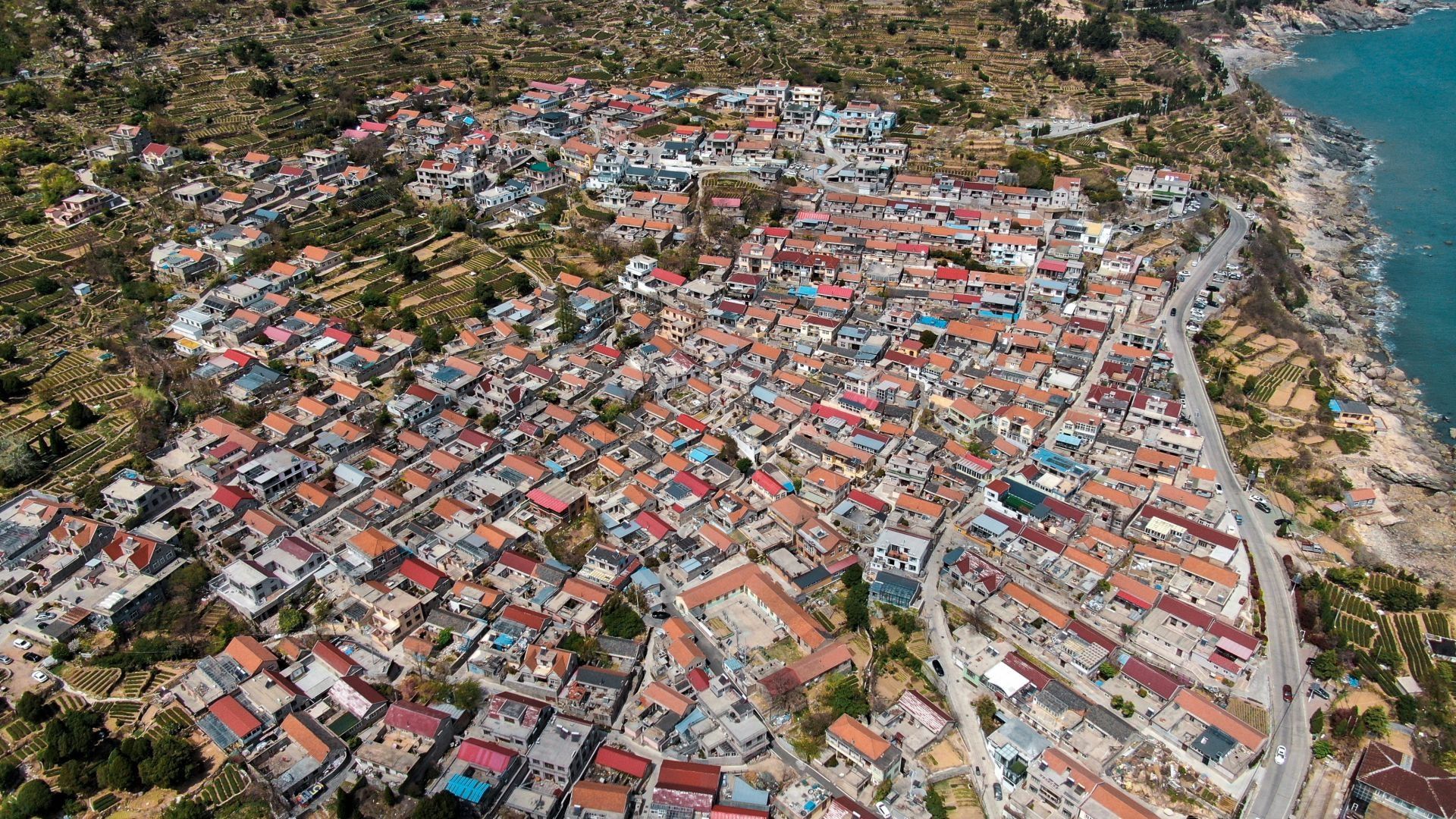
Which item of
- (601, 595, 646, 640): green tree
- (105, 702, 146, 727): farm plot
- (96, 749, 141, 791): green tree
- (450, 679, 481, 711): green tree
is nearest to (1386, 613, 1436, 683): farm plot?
(601, 595, 646, 640): green tree

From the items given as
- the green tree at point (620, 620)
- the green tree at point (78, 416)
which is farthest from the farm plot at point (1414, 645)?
the green tree at point (78, 416)

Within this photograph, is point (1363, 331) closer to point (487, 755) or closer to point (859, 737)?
point (859, 737)

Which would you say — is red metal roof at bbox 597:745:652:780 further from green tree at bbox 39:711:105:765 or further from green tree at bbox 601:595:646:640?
green tree at bbox 39:711:105:765

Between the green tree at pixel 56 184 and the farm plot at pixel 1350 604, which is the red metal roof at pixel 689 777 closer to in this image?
the farm plot at pixel 1350 604

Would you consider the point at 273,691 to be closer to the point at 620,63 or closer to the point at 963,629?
the point at 963,629

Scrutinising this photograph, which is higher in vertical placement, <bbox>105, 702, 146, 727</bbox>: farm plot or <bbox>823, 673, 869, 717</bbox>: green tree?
<bbox>823, 673, 869, 717</bbox>: green tree

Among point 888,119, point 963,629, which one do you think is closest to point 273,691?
point 963,629

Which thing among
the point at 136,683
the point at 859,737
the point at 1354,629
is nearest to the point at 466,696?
the point at 136,683
